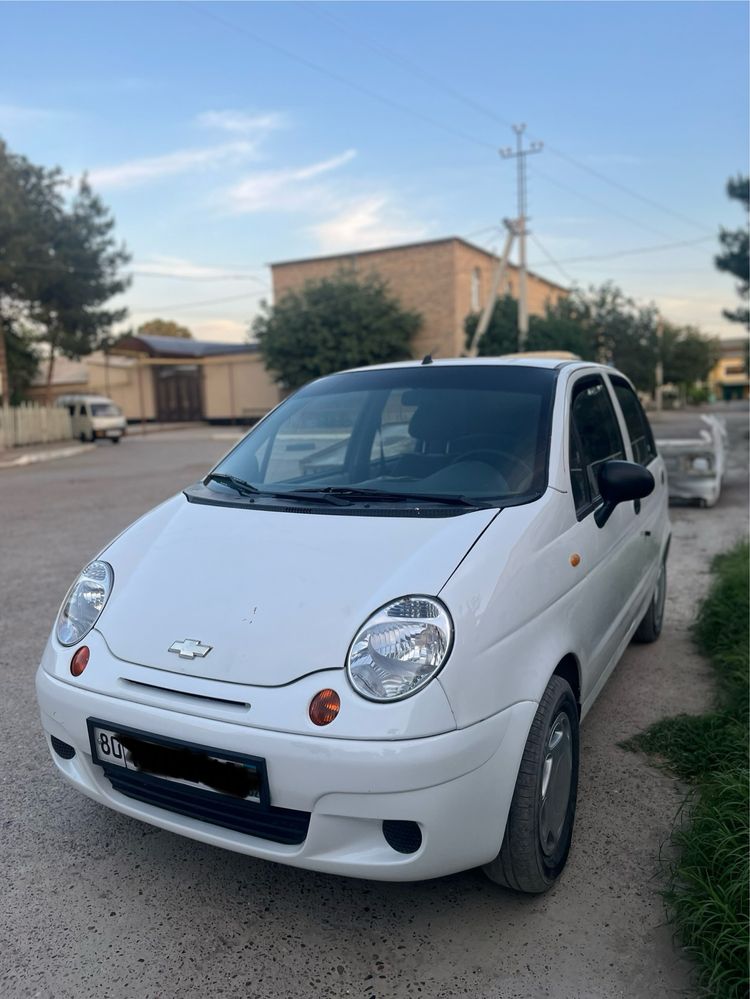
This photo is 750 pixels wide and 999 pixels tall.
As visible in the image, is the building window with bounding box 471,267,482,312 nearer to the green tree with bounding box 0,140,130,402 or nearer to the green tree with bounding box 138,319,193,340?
the green tree with bounding box 0,140,130,402

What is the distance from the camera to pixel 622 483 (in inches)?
122

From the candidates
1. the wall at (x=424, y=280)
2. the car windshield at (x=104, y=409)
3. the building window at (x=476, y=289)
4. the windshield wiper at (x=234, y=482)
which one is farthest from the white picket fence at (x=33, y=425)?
the windshield wiper at (x=234, y=482)

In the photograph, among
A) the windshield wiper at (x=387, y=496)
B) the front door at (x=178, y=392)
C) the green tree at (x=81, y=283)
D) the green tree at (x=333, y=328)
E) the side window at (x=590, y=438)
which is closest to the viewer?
the windshield wiper at (x=387, y=496)

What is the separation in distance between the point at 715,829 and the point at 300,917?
1.32 metres

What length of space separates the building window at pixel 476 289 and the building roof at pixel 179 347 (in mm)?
11309

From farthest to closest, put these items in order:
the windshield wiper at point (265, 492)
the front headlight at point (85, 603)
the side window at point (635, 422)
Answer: the side window at point (635, 422) < the windshield wiper at point (265, 492) < the front headlight at point (85, 603)

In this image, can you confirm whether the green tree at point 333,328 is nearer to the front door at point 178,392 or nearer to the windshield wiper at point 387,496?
the front door at point 178,392

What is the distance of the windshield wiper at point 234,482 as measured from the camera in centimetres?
317

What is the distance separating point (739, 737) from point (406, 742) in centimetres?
195

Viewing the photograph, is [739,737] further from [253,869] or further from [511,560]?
[253,869]

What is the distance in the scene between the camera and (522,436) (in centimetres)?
306

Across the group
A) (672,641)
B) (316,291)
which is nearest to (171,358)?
(316,291)

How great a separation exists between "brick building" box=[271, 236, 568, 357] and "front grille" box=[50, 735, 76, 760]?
33.8 metres

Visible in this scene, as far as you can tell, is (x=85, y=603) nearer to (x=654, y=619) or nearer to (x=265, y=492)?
(x=265, y=492)
